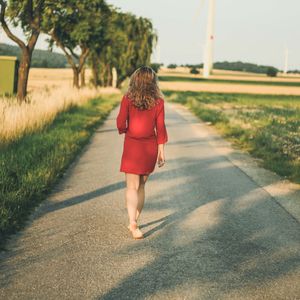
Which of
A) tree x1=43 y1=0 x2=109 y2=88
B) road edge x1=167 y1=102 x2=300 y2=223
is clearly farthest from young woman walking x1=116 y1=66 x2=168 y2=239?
tree x1=43 y1=0 x2=109 y2=88

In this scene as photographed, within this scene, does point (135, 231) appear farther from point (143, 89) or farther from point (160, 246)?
point (143, 89)

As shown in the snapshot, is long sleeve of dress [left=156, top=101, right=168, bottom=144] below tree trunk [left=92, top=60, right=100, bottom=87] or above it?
below

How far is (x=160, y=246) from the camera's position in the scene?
5.24 meters

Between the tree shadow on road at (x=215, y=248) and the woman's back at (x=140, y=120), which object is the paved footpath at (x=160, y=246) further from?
the woman's back at (x=140, y=120)

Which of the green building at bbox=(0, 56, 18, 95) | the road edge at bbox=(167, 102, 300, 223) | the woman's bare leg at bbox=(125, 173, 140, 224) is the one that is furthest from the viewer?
the green building at bbox=(0, 56, 18, 95)

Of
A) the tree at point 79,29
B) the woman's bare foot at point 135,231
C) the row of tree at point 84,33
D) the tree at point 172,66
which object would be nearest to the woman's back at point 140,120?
the woman's bare foot at point 135,231

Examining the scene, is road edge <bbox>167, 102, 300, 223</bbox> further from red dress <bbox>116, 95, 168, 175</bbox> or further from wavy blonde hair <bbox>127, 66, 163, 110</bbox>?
wavy blonde hair <bbox>127, 66, 163, 110</bbox>

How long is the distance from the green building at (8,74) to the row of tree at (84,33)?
2.07 metres

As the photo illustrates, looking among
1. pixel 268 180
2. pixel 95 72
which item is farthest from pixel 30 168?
pixel 95 72

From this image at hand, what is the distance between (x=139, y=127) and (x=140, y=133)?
0.07 meters

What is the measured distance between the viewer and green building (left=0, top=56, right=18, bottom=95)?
91.0ft

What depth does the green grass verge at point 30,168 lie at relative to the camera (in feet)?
20.1

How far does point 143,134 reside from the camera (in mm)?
5613

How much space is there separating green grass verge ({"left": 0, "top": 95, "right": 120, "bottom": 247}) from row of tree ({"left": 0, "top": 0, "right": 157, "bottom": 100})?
7482mm
